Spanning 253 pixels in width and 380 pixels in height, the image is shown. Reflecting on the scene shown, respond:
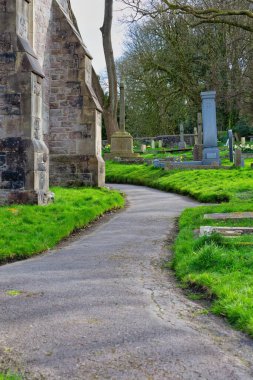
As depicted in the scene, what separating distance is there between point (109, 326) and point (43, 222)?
17.6 feet

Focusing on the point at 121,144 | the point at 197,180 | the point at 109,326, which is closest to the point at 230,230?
the point at 109,326

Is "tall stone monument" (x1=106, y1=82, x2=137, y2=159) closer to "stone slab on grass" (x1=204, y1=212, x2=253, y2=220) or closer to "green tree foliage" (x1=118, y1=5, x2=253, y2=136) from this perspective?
"green tree foliage" (x1=118, y1=5, x2=253, y2=136)

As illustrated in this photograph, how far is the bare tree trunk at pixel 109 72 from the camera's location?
2298 cm

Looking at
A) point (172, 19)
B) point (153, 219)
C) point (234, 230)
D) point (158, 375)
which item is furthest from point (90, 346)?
point (172, 19)

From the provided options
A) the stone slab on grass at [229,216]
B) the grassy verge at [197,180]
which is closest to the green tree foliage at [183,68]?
the grassy verge at [197,180]

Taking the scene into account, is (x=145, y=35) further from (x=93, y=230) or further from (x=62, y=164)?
(x=93, y=230)

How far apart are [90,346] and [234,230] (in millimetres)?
4106

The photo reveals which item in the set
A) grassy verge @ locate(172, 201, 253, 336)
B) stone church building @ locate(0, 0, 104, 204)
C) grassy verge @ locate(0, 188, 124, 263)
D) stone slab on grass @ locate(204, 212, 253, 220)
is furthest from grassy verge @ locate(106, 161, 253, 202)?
grassy verge @ locate(172, 201, 253, 336)

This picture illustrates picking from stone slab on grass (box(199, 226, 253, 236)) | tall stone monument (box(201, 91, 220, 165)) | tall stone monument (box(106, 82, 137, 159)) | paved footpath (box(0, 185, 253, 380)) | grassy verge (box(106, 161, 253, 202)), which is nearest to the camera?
paved footpath (box(0, 185, 253, 380))

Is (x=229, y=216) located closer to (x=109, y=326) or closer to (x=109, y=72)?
(x=109, y=326)

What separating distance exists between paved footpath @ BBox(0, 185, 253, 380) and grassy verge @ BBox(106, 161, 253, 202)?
658cm

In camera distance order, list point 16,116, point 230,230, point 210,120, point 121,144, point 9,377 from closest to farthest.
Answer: point 9,377 < point 230,230 < point 16,116 < point 210,120 < point 121,144

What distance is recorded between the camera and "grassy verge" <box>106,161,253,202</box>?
41.4 feet

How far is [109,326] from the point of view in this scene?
11.9ft
